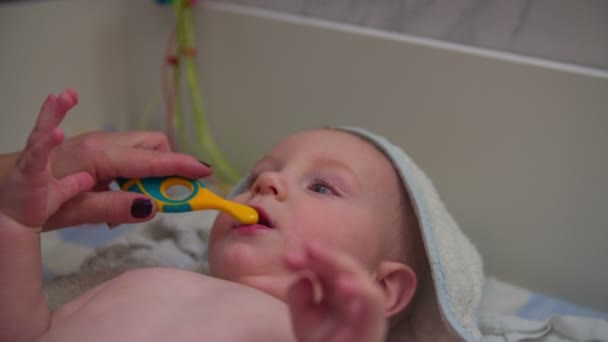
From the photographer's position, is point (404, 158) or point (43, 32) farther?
point (43, 32)

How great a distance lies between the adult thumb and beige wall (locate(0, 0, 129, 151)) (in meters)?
0.28

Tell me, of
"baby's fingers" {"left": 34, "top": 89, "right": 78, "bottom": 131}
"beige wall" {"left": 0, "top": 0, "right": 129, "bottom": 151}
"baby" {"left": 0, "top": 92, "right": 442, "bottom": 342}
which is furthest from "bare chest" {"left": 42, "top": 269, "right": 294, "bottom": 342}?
"beige wall" {"left": 0, "top": 0, "right": 129, "bottom": 151}

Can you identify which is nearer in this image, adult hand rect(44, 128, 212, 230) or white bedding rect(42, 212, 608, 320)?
adult hand rect(44, 128, 212, 230)

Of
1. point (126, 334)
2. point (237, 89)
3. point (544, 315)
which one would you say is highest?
point (237, 89)

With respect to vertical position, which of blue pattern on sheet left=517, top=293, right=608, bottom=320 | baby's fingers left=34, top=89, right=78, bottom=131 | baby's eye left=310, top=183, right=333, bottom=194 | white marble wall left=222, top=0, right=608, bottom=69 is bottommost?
blue pattern on sheet left=517, top=293, right=608, bottom=320

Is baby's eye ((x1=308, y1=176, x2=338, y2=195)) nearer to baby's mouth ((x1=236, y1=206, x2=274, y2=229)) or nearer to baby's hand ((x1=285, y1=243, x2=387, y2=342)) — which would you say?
baby's mouth ((x1=236, y1=206, x2=274, y2=229))

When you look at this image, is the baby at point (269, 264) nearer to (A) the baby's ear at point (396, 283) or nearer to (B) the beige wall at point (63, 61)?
(A) the baby's ear at point (396, 283)

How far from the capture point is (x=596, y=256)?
3.47 feet

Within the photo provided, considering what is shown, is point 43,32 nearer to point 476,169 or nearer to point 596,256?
point 476,169

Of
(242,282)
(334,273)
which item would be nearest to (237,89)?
(242,282)

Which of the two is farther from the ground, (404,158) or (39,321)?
(404,158)

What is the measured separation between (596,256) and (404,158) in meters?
0.40

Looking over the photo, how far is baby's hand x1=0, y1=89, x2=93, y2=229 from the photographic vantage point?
62 centimetres

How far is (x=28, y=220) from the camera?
0.67 m
